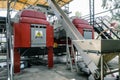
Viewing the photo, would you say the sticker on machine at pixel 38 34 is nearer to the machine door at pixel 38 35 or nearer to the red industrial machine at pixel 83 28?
the machine door at pixel 38 35

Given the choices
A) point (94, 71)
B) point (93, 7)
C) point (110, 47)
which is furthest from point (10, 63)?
point (93, 7)

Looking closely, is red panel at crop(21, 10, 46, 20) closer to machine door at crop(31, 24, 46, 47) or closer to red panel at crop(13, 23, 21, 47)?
machine door at crop(31, 24, 46, 47)

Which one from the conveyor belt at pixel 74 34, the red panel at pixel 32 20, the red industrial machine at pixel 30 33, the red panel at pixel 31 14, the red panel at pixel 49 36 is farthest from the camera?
the red panel at pixel 49 36

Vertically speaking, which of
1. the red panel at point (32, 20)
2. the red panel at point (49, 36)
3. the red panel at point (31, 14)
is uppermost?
the red panel at point (31, 14)

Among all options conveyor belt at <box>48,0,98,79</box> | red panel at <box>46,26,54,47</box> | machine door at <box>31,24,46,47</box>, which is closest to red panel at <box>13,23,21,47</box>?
machine door at <box>31,24,46,47</box>

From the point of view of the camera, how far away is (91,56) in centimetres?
414

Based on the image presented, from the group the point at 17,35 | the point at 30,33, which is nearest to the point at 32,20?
the point at 30,33

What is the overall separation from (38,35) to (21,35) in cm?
Result: 74

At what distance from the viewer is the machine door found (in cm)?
675

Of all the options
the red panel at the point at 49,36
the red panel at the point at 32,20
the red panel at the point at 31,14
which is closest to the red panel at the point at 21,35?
the red panel at the point at 32,20

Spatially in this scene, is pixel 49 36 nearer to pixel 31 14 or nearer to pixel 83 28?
pixel 31 14

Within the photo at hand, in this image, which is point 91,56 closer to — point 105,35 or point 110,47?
point 110,47

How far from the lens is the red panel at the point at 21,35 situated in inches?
250

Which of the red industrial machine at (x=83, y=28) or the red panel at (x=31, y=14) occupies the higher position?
the red panel at (x=31, y=14)
